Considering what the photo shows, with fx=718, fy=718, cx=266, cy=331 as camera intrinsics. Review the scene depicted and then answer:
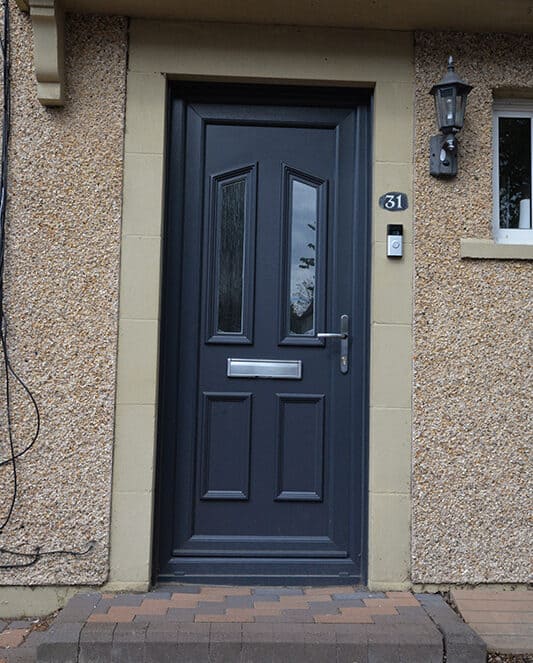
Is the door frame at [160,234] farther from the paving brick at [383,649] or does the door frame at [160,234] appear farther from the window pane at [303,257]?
the paving brick at [383,649]

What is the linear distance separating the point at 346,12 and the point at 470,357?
6.29 ft

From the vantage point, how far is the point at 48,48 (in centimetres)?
366

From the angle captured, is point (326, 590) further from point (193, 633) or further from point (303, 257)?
point (303, 257)

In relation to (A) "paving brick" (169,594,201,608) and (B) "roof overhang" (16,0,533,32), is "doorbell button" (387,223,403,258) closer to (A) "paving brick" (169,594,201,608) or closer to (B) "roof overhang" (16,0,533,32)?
(B) "roof overhang" (16,0,533,32)

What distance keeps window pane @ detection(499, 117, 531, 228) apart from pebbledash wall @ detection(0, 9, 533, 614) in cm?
23

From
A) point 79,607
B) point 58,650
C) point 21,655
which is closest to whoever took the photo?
point 58,650

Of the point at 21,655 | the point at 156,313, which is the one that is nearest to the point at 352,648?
the point at 21,655

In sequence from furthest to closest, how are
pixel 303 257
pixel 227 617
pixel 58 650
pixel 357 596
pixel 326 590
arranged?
pixel 303 257, pixel 326 590, pixel 357 596, pixel 227 617, pixel 58 650

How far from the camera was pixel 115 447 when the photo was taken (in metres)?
3.69

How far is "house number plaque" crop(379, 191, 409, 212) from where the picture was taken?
382 cm

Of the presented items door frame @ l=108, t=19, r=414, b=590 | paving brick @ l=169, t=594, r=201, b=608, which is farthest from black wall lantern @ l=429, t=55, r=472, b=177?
paving brick @ l=169, t=594, r=201, b=608

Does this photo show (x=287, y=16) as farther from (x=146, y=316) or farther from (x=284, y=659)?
(x=284, y=659)

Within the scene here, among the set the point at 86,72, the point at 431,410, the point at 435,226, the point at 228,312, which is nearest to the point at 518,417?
the point at 431,410

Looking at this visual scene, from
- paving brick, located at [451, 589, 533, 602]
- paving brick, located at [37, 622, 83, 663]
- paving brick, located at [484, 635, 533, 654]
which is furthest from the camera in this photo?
paving brick, located at [451, 589, 533, 602]
